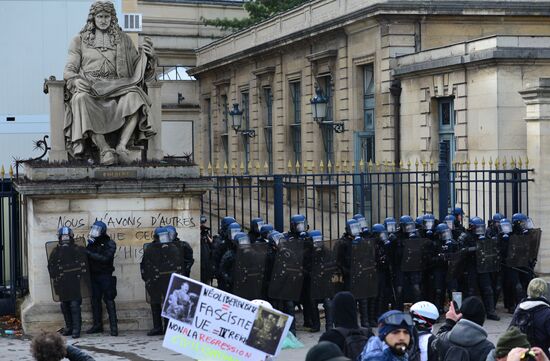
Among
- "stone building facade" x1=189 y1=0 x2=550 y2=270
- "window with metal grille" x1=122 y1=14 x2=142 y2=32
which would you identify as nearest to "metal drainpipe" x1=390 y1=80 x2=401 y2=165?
"stone building facade" x1=189 y1=0 x2=550 y2=270

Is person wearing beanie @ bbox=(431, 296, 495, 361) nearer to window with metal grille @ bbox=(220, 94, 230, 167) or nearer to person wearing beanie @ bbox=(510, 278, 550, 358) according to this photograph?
person wearing beanie @ bbox=(510, 278, 550, 358)

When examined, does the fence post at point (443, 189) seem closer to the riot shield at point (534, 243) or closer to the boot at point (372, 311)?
the riot shield at point (534, 243)

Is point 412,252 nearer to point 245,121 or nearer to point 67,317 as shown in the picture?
point 67,317

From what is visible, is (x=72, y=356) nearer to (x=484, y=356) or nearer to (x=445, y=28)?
(x=484, y=356)

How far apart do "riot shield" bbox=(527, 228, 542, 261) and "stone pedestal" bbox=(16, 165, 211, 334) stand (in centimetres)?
513

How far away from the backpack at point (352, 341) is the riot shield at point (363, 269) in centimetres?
685

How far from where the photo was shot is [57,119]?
16031mm

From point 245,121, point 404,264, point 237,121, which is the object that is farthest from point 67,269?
point 245,121

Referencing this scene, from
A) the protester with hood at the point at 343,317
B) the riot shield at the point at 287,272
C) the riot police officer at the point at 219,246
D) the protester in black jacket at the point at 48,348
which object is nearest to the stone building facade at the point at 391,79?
the riot police officer at the point at 219,246

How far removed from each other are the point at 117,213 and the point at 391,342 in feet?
26.8

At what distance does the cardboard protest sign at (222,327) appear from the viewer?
28.8 feet

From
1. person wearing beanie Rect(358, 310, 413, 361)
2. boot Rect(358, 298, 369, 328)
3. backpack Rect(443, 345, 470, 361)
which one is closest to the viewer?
person wearing beanie Rect(358, 310, 413, 361)

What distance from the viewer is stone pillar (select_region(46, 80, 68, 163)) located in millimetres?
16016

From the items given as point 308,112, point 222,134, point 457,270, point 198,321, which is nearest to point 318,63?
point 308,112
